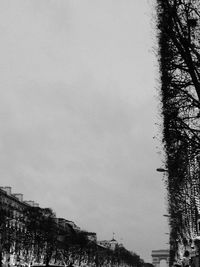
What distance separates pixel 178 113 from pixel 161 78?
210cm

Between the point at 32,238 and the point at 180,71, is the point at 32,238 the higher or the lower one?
the higher one

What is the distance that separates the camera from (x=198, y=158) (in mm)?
32656

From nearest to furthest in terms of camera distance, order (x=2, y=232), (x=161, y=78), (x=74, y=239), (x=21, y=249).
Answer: (x=161, y=78) < (x=2, y=232) < (x=21, y=249) < (x=74, y=239)

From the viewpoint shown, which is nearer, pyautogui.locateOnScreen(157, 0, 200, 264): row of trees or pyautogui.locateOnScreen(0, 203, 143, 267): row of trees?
pyautogui.locateOnScreen(157, 0, 200, 264): row of trees

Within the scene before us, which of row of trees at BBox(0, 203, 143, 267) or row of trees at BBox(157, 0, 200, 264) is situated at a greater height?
row of trees at BBox(0, 203, 143, 267)

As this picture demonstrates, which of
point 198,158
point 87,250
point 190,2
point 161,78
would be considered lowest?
point 198,158

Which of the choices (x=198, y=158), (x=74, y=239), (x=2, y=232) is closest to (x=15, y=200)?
(x=74, y=239)

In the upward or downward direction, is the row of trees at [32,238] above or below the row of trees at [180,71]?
above

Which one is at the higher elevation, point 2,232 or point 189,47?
point 2,232

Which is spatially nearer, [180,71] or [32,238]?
[180,71]

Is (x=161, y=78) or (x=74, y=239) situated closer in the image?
(x=161, y=78)

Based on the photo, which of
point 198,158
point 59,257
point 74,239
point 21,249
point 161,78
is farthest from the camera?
point 74,239

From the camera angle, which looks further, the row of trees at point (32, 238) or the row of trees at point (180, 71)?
the row of trees at point (32, 238)

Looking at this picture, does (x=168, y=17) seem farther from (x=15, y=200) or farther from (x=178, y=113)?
(x=15, y=200)
